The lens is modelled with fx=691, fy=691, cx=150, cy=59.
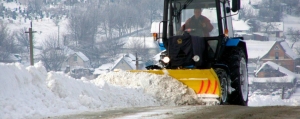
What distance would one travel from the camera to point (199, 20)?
12.7m

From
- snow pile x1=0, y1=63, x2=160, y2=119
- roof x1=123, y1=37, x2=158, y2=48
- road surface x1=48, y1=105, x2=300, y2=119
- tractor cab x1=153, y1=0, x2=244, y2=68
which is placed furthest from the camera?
roof x1=123, y1=37, x2=158, y2=48

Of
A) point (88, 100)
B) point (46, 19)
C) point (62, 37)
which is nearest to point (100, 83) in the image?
point (88, 100)

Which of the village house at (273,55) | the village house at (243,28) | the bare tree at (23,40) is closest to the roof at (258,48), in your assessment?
the village house at (273,55)

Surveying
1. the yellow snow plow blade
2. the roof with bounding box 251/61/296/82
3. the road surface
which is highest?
the yellow snow plow blade

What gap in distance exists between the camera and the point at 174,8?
13.0 m

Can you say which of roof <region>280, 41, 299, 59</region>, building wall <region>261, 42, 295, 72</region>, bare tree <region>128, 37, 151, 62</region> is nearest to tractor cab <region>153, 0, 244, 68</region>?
building wall <region>261, 42, 295, 72</region>

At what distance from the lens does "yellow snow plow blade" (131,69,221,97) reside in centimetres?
1155

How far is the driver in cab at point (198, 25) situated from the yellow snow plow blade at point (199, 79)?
1.08m

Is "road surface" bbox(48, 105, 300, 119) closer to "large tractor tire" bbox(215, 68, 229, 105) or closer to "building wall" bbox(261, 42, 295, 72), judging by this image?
"large tractor tire" bbox(215, 68, 229, 105)

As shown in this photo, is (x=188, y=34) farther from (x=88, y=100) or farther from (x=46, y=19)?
(x=46, y=19)

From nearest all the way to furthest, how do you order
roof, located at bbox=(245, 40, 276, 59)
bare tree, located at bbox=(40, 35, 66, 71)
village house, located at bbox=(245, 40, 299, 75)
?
bare tree, located at bbox=(40, 35, 66, 71) → village house, located at bbox=(245, 40, 299, 75) → roof, located at bbox=(245, 40, 276, 59)

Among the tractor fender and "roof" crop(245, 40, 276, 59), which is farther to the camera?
"roof" crop(245, 40, 276, 59)

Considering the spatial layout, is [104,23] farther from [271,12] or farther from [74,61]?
[74,61]

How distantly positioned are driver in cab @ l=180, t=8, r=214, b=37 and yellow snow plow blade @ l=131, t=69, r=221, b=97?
3.54 ft
